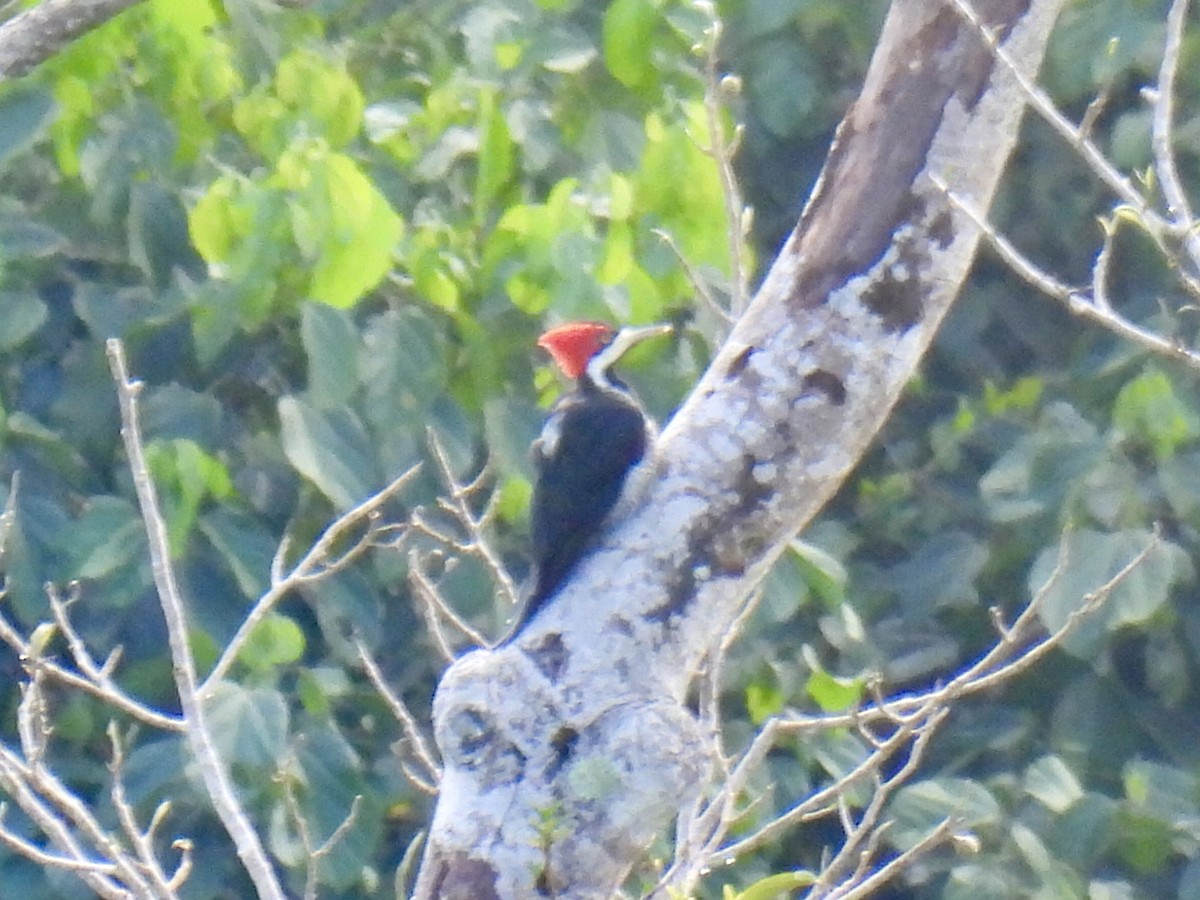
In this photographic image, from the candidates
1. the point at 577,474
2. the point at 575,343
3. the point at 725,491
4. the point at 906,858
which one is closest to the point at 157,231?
the point at 575,343

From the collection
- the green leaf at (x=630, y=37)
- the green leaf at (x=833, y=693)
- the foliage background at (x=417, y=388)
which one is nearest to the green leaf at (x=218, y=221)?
the foliage background at (x=417, y=388)

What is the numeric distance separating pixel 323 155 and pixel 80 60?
0.45 m

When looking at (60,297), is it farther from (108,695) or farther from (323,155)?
(108,695)

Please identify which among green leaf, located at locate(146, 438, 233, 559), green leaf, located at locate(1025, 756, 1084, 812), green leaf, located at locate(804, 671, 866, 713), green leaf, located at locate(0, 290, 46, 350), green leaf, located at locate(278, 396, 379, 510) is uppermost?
green leaf, located at locate(0, 290, 46, 350)

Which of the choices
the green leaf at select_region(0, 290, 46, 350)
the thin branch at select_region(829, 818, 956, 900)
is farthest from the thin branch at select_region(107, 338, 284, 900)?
the green leaf at select_region(0, 290, 46, 350)

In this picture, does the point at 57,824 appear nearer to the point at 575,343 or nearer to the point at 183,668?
the point at 183,668

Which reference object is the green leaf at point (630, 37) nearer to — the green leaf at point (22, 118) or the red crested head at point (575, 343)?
the red crested head at point (575, 343)

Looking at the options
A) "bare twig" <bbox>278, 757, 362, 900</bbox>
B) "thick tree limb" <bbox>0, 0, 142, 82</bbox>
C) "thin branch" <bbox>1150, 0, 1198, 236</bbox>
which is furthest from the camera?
"bare twig" <bbox>278, 757, 362, 900</bbox>

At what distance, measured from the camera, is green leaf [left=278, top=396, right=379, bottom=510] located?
9.49 ft

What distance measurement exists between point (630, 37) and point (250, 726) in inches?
46.8

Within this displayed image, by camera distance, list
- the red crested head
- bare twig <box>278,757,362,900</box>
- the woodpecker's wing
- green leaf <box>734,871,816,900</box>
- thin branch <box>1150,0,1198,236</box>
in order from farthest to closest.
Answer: the red crested head → the woodpecker's wing → bare twig <box>278,757,362,900</box> → thin branch <box>1150,0,1198,236</box> → green leaf <box>734,871,816,900</box>

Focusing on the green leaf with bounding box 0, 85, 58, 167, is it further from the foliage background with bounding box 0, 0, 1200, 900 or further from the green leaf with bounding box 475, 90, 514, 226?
the green leaf with bounding box 475, 90, 514, 226

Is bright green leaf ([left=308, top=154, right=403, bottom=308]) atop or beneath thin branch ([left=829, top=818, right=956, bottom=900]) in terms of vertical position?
atop

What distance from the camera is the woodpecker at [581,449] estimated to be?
250 centimetres
